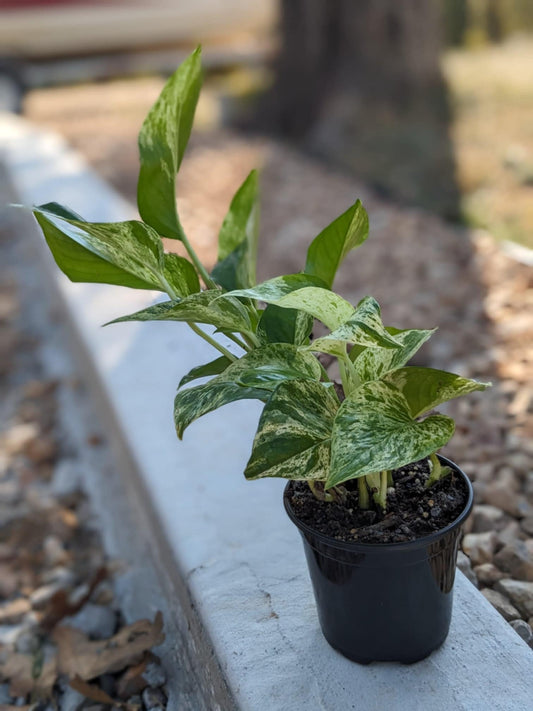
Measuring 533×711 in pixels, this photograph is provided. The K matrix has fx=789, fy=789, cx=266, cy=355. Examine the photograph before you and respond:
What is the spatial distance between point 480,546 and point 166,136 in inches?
35.3

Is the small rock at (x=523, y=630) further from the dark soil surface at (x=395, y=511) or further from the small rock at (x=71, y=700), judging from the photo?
the small rock at (x=71, y=700)

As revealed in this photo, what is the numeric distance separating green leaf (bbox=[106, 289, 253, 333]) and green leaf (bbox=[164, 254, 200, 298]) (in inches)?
3.7

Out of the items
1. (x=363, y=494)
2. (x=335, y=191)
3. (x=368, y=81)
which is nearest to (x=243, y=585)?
(x=363, y=494)

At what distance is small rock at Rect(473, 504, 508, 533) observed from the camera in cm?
152

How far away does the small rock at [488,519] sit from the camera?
4.97 ft

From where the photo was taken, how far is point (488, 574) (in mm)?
1342

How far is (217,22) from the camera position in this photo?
28.3 ft

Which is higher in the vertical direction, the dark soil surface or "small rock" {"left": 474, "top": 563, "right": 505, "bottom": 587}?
the dark soil surface

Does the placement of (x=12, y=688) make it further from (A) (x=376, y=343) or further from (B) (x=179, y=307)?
(A) (x=376, y=343)

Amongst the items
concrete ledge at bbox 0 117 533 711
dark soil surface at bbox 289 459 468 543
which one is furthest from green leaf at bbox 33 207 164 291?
concrete ledge at bbox 0 117 533 711

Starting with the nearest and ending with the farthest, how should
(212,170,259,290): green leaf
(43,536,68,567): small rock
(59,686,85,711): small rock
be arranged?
(212,170,259,290): green leaf < (59,686,85,711): small rock < (43,536,68,567): small rock

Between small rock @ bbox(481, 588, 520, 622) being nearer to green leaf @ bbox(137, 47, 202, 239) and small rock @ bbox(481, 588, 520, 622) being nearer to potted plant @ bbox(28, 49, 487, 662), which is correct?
potted plant @ bbox(28, 49, 487, 662)

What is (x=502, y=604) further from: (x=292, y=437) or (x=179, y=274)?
(x=179, y=274)

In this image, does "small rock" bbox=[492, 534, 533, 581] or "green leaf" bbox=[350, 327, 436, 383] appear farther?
"small rock" bbox=[492, 534, 533, 581]
